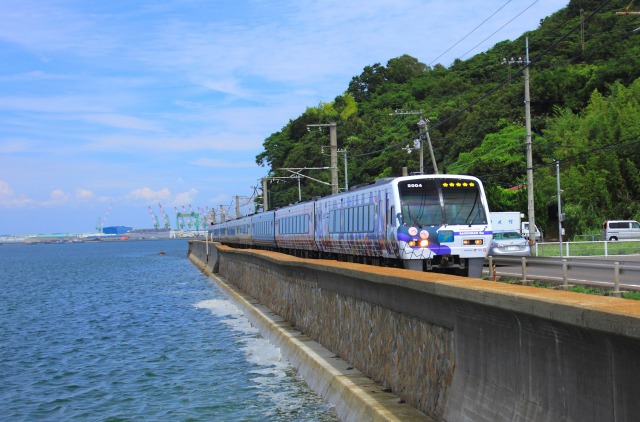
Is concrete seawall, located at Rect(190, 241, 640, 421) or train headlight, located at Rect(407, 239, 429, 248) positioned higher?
train headlight, located at Rect(407, 239, 429, 248)

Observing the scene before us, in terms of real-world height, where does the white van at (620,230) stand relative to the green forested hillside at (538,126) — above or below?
below

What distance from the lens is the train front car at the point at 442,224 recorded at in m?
20.2

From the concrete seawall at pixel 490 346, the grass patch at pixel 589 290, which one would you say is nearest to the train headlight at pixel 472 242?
the grass patch at pixel 589 290

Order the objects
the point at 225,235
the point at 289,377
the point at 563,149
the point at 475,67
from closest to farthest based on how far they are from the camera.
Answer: the point at 289,377, the point at 563,149, the point at 225,235, the point at 475,67

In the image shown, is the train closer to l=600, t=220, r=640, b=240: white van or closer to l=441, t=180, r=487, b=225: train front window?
l=441, t=180, r=487, b=225: train front window

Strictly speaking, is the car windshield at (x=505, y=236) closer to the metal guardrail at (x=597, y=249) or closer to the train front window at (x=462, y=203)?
the metal guardrail at (x=597, y=249)

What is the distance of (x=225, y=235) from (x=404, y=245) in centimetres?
6300

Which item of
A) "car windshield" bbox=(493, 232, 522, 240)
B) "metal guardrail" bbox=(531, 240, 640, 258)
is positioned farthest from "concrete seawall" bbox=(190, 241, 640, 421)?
"metal guardrail" bbox=(531, 240, 640, 258)

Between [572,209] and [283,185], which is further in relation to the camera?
[283,185]

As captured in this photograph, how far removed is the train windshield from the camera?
2067 centimetres

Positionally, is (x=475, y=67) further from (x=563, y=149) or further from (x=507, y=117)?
(x=563, y=149)

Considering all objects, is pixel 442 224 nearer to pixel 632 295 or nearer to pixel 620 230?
pixel 632 295

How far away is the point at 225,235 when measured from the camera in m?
82.0

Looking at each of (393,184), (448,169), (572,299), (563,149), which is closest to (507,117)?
(448,169)
